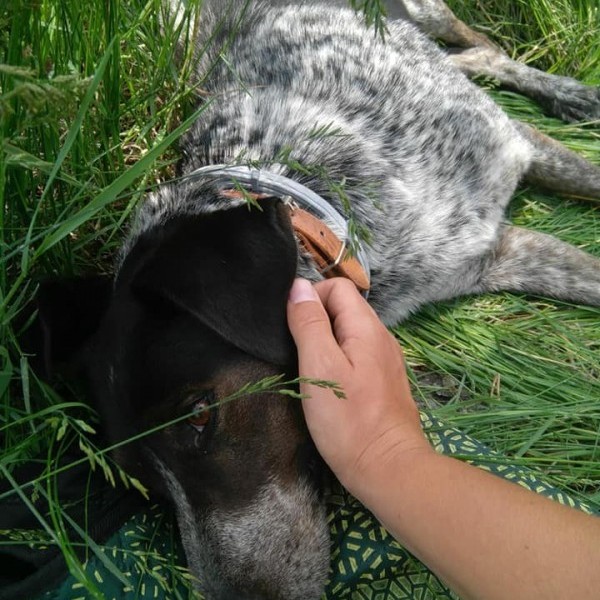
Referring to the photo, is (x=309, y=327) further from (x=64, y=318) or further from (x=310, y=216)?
(x=64, y=318)

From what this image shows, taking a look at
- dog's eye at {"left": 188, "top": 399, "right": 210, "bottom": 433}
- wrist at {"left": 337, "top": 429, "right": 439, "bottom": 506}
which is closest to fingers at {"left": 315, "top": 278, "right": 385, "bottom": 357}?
wrist at {"left": 337, "top": 429, "right": 439, "bottom": 506}

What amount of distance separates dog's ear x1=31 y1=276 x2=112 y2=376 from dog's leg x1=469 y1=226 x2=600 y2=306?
1692 mm

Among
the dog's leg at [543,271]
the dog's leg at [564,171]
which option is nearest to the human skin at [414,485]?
the dog's leg at [543,271]

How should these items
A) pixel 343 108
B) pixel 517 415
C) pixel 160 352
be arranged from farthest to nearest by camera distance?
pixel 343 108 < pixel 517 415 < pixel 160 352

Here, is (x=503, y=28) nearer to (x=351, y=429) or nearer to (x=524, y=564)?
(x=351, y=429)

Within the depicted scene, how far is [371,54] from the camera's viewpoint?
330 cm

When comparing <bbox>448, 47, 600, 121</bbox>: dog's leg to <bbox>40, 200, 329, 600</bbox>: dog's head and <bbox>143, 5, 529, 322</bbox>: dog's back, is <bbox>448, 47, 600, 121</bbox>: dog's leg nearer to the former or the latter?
<bbox>143, 5, 529, 322</bbox>: dog's back

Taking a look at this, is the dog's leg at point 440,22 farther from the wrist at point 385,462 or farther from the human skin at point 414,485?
the wrist at point 385,462

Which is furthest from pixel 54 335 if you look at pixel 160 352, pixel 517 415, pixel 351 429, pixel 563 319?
pixel 563 319

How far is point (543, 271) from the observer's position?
3.27 metres

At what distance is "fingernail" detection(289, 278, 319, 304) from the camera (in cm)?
213

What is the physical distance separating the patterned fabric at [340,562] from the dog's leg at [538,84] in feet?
7.58

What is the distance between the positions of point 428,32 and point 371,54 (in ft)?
4.16

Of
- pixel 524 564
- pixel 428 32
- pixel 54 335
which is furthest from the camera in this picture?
pixel 428 32
